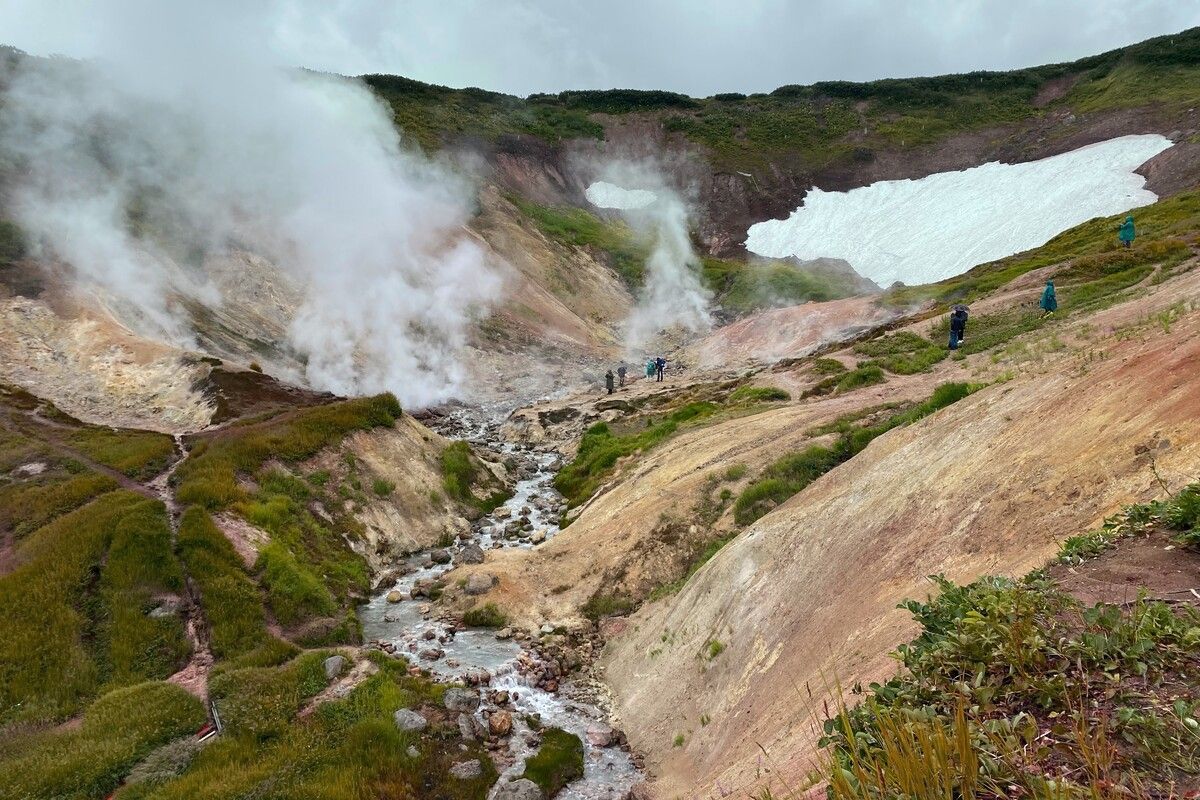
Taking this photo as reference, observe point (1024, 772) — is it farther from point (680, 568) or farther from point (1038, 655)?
point (680, 568)

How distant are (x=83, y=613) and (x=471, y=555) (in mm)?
12163

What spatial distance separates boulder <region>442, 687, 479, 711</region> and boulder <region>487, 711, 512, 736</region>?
0.66 metres

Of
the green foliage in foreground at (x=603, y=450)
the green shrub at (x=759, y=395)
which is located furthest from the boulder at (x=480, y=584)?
the green shrub at (x=759, y=395)

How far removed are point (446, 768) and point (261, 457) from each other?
18912 millimetres

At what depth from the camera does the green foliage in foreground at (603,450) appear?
108 ft

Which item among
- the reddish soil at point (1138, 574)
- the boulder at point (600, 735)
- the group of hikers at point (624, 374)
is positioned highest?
the group of hikers at point (624, 374)

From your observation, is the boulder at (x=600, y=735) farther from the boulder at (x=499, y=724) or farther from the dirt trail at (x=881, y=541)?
the boulder at (x=499, y=724)

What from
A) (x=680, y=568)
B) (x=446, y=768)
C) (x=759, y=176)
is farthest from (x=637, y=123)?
(x=446, y=768)

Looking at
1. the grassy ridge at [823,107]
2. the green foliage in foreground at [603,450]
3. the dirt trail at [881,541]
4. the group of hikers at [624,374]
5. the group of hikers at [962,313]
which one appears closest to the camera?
the dirt trail at [881,541]

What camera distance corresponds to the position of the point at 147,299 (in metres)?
45.4

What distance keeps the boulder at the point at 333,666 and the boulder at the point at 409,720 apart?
92.9 inches

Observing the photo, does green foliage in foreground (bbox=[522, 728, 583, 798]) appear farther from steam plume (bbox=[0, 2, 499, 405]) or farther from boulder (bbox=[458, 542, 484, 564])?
steam plume (bbox=[0, 2, 499, 405])

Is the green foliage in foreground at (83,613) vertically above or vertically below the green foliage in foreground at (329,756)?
above

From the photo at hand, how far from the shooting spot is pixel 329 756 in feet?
44.0
